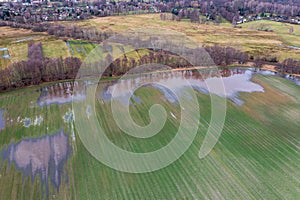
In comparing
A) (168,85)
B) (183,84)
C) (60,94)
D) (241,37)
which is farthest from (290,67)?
(60,94)

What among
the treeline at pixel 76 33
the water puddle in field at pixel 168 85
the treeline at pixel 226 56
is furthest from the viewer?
the treeline at pixel 76 33

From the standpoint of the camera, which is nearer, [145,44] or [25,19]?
[145,44]

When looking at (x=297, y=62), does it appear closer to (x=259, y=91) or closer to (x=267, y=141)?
(x=259, y=91)

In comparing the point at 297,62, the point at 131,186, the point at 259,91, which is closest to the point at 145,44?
the point at 259,91

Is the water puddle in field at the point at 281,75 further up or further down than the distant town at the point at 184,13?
further down

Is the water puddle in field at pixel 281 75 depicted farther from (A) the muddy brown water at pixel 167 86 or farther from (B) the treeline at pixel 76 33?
(B) the treeline at pixel 76 33

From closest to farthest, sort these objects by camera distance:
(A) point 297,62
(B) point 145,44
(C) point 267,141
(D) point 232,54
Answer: (C) point 267,141 → (A) point 297,62 → (D) point 232,54 → (B) point 145,44

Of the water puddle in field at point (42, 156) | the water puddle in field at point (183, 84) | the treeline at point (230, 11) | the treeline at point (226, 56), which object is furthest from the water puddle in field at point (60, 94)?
the treeline at point (230, 11)
